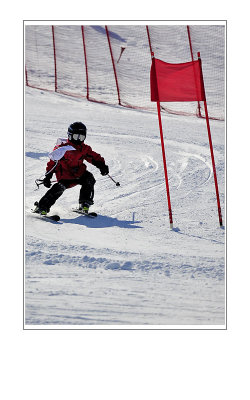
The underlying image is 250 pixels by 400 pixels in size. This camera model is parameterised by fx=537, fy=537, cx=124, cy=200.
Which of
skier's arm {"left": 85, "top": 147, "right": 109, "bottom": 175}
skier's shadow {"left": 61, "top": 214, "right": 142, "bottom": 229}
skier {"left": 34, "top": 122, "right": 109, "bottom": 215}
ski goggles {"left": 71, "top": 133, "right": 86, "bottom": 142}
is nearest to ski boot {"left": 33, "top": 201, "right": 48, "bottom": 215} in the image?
skier {"left": 34, "top": 122, "right": 109, "bottom": 215}

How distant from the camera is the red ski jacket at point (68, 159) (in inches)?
276

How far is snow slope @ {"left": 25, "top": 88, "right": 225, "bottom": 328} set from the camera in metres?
5.11

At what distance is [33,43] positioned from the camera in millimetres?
16234

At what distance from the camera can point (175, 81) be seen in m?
6.89

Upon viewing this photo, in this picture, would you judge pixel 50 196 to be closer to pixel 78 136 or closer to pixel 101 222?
pixel 101 222

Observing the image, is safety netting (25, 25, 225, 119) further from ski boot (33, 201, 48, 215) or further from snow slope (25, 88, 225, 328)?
ski boot (33, 201, 48, 215)

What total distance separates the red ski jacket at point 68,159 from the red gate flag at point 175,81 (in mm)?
1193

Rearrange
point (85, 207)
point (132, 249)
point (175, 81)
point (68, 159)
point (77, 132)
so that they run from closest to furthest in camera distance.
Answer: point (132, 249) < point (175, 81) < point (77, 132) < point (68, 159) < point (85, 207)

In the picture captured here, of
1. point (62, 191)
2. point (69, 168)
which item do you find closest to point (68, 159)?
point (69, 168)

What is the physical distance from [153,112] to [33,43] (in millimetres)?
4794

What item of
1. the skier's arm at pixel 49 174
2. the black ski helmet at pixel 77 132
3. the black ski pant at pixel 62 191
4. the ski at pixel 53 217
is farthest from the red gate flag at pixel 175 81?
the ski at pixel 53 217

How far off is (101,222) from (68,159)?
37.3 inches

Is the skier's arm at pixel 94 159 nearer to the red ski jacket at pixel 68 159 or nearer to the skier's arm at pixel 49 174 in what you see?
the red ski jacket at pixel 68 159
